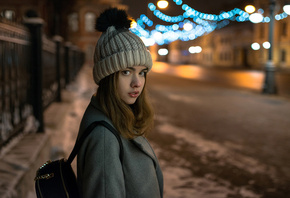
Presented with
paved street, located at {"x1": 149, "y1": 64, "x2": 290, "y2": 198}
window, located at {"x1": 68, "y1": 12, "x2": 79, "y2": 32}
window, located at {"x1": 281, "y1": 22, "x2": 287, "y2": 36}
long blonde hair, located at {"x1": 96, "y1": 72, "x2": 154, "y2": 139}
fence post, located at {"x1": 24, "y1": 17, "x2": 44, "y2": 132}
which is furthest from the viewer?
window, located at {"x1": 68, "y1": 12, "x2": 79, "y2": 32}

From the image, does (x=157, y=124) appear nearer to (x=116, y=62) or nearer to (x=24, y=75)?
(x=24, y=75)

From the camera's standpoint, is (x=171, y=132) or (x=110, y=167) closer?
(x=110, y=167)

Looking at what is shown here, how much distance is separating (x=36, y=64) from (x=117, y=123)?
3933 mm

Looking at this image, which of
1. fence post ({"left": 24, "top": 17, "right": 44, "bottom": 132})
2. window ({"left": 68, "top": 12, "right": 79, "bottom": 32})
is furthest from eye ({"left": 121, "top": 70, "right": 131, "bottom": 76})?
window ({"left": 68, "top": 12, "right": 79, "bottom": 32})

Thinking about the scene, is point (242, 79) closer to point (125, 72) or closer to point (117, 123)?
point (125, 72)

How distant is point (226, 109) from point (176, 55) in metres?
77.5

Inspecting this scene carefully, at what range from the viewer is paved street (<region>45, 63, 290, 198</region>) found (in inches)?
164

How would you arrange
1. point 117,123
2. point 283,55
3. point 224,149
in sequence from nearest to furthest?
point 117,123 < point 224,149 < point 283,55

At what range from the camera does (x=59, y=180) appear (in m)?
1.53

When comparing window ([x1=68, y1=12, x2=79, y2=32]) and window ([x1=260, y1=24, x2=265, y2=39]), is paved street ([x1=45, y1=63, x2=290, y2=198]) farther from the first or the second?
window ([x1=68, y1=12, x2=79, y2=32])

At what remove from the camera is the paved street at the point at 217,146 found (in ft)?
13.6

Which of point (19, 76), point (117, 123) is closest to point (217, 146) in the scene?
point (19, 76)

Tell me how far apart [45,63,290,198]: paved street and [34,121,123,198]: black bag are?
2422 mm

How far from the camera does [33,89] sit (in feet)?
16.9
